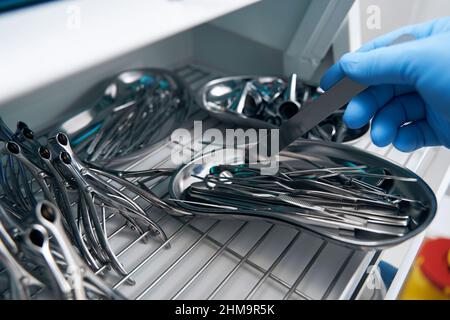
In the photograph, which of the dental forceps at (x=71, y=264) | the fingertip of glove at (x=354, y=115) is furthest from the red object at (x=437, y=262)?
the dental forceps at (x=71, y=264)

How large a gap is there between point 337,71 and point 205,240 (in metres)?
0.32

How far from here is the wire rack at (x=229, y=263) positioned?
16.9 inches

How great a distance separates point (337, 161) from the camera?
0.58 metres

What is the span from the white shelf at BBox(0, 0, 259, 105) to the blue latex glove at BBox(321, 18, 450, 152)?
0.77 ft

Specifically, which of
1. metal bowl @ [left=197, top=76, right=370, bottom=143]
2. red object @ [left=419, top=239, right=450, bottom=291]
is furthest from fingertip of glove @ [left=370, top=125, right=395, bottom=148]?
red object @ [left=419, top=239, right=450, bottom=291]

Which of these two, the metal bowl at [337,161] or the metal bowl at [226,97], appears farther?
the metal bowl at [226,97]

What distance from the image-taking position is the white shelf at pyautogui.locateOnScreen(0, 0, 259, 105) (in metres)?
0.29

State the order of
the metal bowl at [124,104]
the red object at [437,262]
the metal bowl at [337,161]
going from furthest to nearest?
1. the red object at [437,262]
2. the metal bowl at [124,104]
3. the metal bowl at [337,161]

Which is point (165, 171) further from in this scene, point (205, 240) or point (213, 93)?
point (213, 93)

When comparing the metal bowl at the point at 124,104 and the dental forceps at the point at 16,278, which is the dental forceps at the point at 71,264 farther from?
the metal bowl at the point at 124,104

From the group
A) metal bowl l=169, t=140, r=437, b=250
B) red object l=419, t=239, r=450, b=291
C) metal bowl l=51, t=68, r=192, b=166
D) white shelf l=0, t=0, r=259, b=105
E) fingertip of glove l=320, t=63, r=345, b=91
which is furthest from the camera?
red object l=419, t=239, r=450, b=291

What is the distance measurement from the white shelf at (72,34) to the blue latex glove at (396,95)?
0.24 m

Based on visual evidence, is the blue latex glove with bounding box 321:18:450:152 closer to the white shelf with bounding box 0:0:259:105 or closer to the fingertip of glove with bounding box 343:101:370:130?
the fingertip of glove with bounding box 343:101:370:130

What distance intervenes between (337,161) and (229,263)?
256 millimetres
